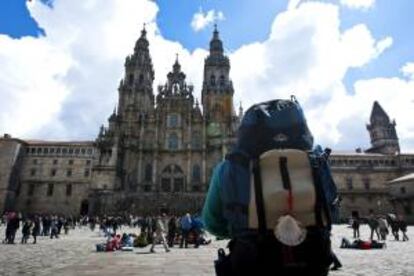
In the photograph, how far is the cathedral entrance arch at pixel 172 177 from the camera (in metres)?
59.1

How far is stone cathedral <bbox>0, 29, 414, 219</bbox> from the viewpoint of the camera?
55.7 metres

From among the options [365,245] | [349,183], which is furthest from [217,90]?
[365,245]

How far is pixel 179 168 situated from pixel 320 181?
57991 millimetres

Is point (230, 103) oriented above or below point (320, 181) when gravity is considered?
above

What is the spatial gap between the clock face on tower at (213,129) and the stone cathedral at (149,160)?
18 centimetres

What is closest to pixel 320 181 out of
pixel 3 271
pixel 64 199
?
pixel 3 271

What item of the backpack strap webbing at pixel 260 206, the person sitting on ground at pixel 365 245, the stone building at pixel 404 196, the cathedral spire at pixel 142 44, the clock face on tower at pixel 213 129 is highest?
the cathedral spire at pixel 142 44

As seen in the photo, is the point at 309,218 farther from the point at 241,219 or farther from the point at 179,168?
the point at 179,168

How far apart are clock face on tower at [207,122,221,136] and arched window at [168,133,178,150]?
575cm

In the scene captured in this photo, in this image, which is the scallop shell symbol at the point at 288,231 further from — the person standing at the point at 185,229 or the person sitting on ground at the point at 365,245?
the person standing at the point at 185,229

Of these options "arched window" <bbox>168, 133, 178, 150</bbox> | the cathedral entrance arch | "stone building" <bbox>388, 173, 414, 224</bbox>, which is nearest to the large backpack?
"stone building" <bbox>388, 173, 414, 224</bbox>

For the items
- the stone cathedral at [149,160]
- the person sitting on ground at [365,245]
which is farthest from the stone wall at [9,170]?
the person sitting on ground at [365,245]

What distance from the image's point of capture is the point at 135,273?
305 inches

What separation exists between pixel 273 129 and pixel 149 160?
192 feet
